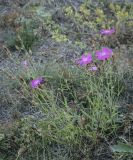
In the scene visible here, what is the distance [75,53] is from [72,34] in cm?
41

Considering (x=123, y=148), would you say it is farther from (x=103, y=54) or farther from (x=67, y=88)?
(x=67, y=88)

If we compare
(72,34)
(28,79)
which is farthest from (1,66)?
(72,34)

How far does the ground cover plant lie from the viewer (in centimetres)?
288

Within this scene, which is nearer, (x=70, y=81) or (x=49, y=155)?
(x=49, y=155)

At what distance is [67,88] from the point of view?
11.3 ft

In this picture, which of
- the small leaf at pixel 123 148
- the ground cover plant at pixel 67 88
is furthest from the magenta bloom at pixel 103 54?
the small leaf at pixel 123 148

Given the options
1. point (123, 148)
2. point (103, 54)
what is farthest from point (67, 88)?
point (123, 148)

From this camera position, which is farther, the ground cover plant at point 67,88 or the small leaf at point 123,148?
the ground cover plant at point 67,88

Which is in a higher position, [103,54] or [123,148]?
[103,54]

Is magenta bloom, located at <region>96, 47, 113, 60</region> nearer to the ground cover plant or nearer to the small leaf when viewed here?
the ground cover plant

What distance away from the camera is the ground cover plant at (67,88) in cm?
288

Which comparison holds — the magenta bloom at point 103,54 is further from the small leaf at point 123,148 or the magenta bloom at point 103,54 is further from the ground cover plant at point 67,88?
the small leaf at point 123,148

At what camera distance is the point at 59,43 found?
14.4ft

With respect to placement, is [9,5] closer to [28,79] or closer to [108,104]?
[28,79]
